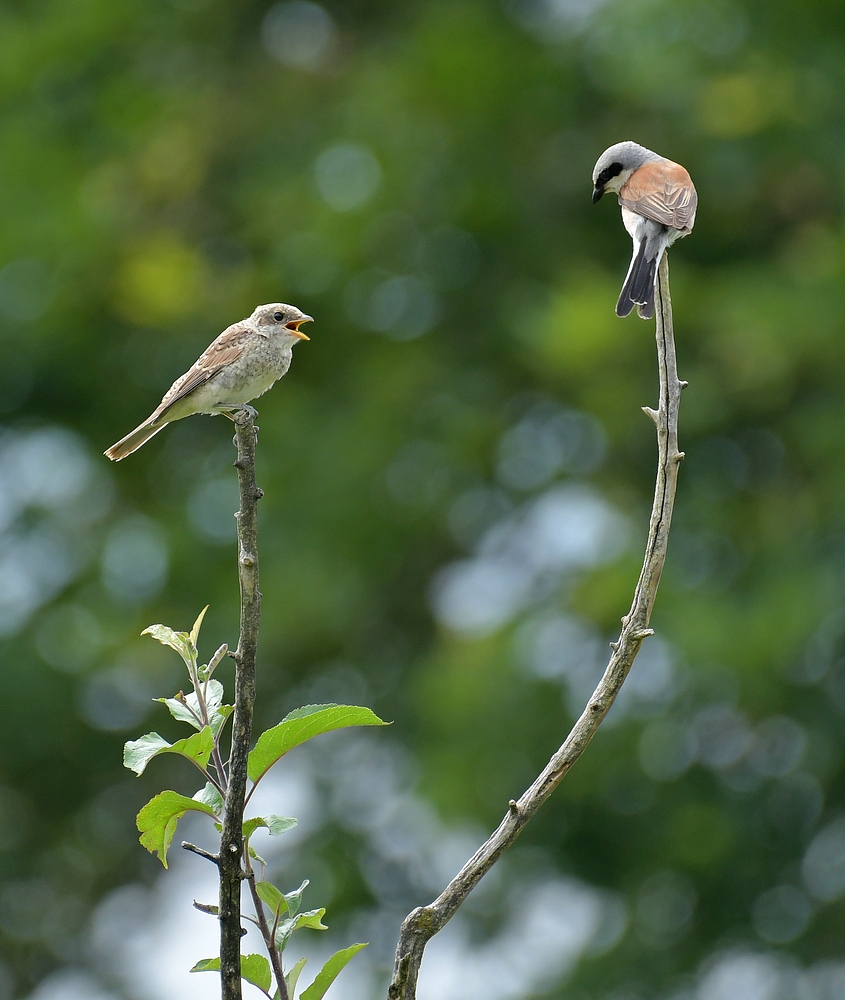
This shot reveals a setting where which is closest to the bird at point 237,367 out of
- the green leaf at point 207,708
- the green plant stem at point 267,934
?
the green leaf at point 207,708

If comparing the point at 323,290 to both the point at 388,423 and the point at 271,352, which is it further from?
the point at 271,352

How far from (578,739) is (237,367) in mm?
2853

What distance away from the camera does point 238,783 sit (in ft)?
4.81

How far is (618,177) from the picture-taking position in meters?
3.33

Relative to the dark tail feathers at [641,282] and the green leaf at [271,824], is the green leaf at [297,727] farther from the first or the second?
the dark tail feathers at [641,282]

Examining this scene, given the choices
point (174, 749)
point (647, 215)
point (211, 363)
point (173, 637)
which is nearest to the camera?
point (174, 749)

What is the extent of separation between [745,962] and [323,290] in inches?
241

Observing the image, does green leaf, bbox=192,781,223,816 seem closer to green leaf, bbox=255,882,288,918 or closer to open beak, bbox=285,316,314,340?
green leaf, bbox=255,882,288,918

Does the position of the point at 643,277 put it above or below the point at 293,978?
above

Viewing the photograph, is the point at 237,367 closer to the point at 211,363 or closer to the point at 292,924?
the point at 211,363

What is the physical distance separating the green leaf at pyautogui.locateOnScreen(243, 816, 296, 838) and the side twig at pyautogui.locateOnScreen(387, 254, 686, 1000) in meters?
0.20

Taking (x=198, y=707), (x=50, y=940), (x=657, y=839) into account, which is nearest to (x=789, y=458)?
(x=657, y=839)

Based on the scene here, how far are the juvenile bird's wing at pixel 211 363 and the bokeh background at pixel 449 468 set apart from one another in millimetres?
5029

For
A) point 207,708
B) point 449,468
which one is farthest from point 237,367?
point 449,468
